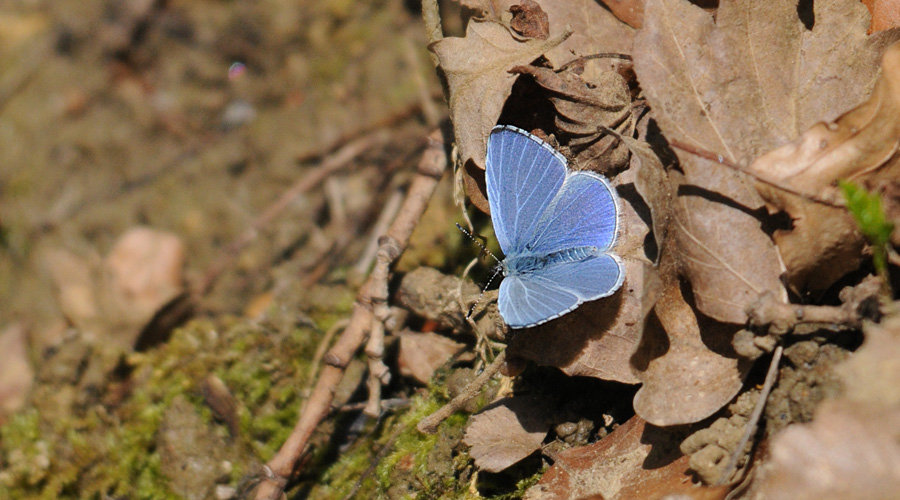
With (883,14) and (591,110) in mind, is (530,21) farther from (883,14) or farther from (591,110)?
(883,14)

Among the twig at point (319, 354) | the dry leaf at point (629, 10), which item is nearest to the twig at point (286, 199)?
the twig at point (319, 354)

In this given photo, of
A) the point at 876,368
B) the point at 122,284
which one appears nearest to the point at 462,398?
the point at 876,368

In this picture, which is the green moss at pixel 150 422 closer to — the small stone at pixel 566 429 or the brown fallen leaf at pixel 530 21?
the small stone at pixel 566 429

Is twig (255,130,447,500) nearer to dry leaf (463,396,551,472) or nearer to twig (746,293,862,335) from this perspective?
dry leaf (463,396,551,472)

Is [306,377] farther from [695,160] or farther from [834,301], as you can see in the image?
[834,301]

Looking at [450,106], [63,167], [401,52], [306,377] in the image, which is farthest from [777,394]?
[63,167]

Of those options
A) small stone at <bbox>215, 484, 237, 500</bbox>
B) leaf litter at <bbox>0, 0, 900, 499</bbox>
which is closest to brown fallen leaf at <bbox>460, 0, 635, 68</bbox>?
leaf litter at <bbox>0, 0, 900, 499</bbox>
